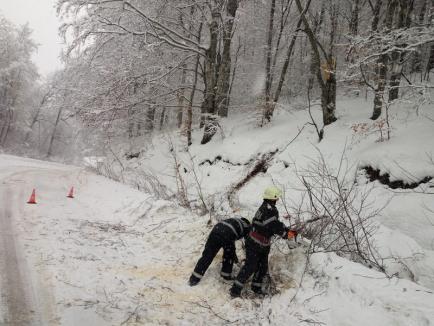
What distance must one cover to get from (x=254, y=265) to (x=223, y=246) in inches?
25.5

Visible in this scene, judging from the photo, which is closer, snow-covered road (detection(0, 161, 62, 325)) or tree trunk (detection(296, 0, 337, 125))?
snow-covered road (detection(0, 161, 62, 325))

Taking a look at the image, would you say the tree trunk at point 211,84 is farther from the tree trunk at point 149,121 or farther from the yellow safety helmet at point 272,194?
the yellow safety helmet at point 272,194

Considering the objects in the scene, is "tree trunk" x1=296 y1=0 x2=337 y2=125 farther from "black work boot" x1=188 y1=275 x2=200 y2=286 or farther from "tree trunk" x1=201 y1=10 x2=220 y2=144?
"black work boot" x1=188 y1=275 x2=200 y2=286

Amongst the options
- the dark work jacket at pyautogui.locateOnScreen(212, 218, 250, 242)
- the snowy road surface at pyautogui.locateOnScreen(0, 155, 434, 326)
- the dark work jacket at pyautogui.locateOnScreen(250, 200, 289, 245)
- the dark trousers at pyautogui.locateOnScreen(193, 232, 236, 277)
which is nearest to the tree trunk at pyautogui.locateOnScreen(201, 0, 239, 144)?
the snowy road surface at pyautogui.locateOnScreen(0, 155, 434, 326)

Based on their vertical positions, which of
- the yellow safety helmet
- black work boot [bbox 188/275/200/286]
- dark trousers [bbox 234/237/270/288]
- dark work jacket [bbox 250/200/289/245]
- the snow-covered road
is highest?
the yellow safety helmet

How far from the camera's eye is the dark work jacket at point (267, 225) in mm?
5680

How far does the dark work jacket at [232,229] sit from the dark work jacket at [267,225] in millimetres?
390

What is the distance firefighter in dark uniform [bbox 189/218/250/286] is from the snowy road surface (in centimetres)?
18

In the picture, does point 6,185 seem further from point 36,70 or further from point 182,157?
point 36,70

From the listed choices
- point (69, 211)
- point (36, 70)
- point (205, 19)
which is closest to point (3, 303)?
point (69, 211)

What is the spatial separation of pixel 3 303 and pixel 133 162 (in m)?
15.3

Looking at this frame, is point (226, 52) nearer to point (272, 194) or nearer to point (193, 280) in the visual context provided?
point (272, 194)

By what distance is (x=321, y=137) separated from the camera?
12.3 meters

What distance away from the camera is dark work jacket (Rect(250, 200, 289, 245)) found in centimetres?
568
